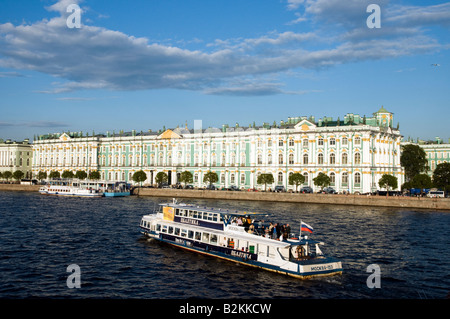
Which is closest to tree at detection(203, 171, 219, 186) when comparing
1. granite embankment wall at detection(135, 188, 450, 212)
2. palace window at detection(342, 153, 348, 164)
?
granite embankment wall at detection(135, 188, 450, 212)

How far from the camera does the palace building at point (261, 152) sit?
2657 inches

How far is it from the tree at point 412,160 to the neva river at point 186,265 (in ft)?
175

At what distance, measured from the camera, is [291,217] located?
1687 inches

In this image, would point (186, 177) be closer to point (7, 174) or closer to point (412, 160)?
point (412, 160)

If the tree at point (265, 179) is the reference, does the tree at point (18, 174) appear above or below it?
above

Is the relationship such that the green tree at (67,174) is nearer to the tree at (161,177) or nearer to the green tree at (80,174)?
the green tree at (80,174)

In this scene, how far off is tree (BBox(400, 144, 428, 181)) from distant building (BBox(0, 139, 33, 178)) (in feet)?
316

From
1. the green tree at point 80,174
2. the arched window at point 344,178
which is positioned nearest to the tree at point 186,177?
the green tree at point 80,174

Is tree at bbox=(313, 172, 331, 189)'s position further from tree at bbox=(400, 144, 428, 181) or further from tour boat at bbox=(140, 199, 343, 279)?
tour boat at bbox=(140, 199, 343, 279)

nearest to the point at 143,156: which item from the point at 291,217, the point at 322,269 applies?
the point at 291,217

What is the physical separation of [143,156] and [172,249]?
210 feet

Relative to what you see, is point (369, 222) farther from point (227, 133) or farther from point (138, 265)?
point (227, 133)

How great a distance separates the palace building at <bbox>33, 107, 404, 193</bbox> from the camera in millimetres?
67500

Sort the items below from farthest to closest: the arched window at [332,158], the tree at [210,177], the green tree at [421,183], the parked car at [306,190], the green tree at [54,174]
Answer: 1. the green tree at [54,174]
2. the tree at [210,177]
3. the arched window at [332,158]
4. the parked car at [306,190]
5. the green tree at [421,183]
